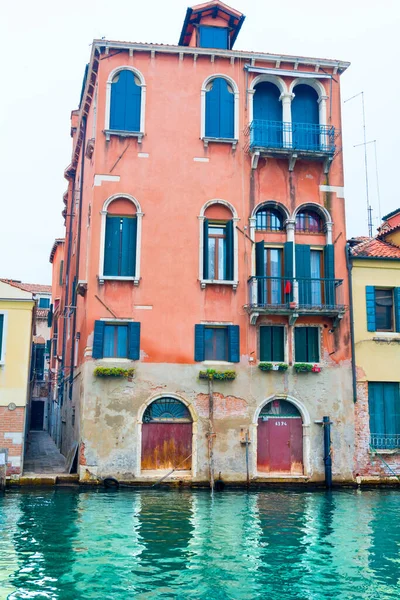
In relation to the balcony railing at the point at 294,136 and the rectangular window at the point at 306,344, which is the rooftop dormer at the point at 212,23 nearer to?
the balcony railing at the point at 294,136

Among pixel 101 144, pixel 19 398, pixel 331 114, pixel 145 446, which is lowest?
pixel 145 446

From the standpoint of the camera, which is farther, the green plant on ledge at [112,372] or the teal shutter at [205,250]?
the teal shutter at [205,250]

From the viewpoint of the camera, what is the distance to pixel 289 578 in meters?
10.2

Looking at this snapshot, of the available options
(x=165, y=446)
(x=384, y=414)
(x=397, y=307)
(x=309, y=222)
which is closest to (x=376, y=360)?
(x=384, y=414)

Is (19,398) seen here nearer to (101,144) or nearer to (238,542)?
(101,144)

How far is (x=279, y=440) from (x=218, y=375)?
2.98m

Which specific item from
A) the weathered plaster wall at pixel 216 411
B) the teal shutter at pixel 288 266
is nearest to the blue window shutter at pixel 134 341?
the weathered plaster wall at pixel 216 411

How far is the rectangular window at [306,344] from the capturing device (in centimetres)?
2311

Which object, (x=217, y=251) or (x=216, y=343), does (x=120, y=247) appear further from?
(x=216, y=343)

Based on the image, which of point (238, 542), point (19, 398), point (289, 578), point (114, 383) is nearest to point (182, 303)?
point (114, 383)

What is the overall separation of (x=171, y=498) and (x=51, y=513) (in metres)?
4.22

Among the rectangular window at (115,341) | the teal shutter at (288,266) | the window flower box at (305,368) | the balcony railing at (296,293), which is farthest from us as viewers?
the teal shutter at (288,266)

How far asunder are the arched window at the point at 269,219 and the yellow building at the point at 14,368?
26.8 feet

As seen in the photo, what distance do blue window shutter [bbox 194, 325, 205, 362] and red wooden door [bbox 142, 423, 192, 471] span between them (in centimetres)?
226
